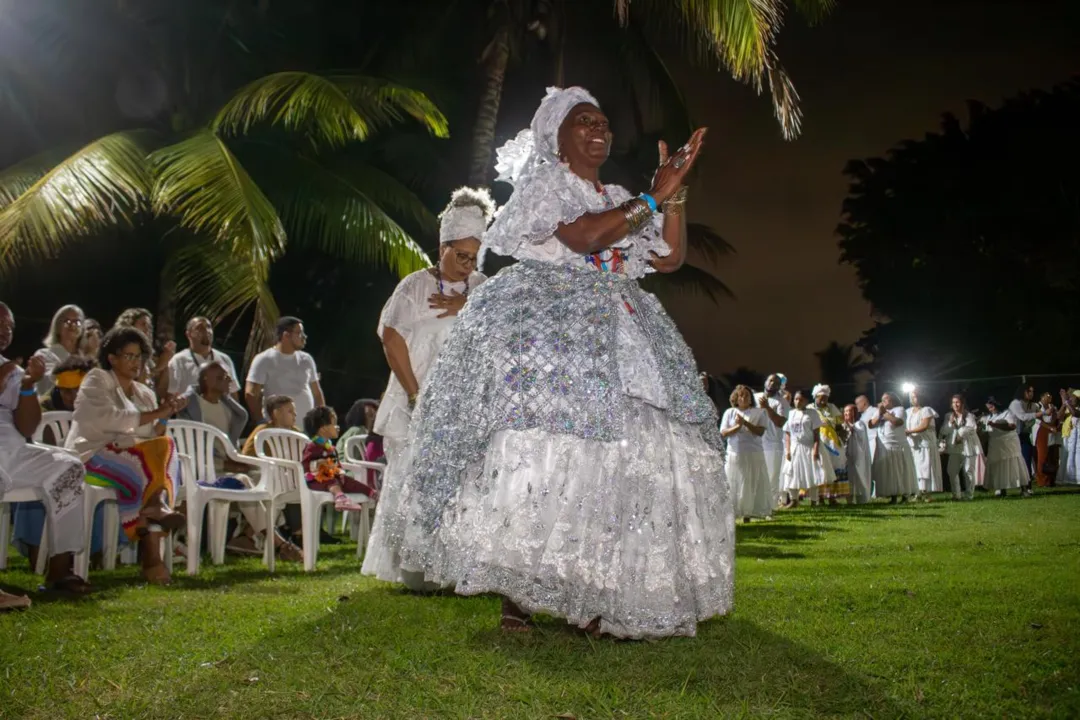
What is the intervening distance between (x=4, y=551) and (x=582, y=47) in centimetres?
1198

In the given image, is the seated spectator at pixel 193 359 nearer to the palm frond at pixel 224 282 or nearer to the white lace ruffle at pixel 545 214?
the palm frond at pixel 224 282

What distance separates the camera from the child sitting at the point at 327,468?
8.30 m

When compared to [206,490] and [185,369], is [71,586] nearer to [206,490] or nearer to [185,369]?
[206,490]

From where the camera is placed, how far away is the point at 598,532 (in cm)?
389

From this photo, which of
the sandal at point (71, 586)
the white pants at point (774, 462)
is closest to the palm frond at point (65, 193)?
the sandal at point (71, 586)

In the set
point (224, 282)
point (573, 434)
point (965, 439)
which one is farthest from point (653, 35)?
point (573, 434)

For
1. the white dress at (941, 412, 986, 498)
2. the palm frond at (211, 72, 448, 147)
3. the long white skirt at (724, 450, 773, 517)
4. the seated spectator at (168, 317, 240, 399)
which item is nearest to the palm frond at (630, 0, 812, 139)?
the palm frond at (211, 72, 448, 147)

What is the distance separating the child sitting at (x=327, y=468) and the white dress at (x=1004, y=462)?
1295cm

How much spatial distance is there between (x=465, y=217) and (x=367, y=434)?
609 centimetres

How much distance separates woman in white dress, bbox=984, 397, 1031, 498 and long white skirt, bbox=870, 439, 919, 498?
1510mm

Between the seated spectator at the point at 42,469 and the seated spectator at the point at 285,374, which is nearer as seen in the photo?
the seated spectator at the point at 42,469

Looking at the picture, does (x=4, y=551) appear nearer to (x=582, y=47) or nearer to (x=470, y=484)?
(x=470, y=484)

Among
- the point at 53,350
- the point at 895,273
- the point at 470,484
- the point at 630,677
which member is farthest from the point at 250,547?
the point at 895,273

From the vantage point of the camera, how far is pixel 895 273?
3659 centimetres
